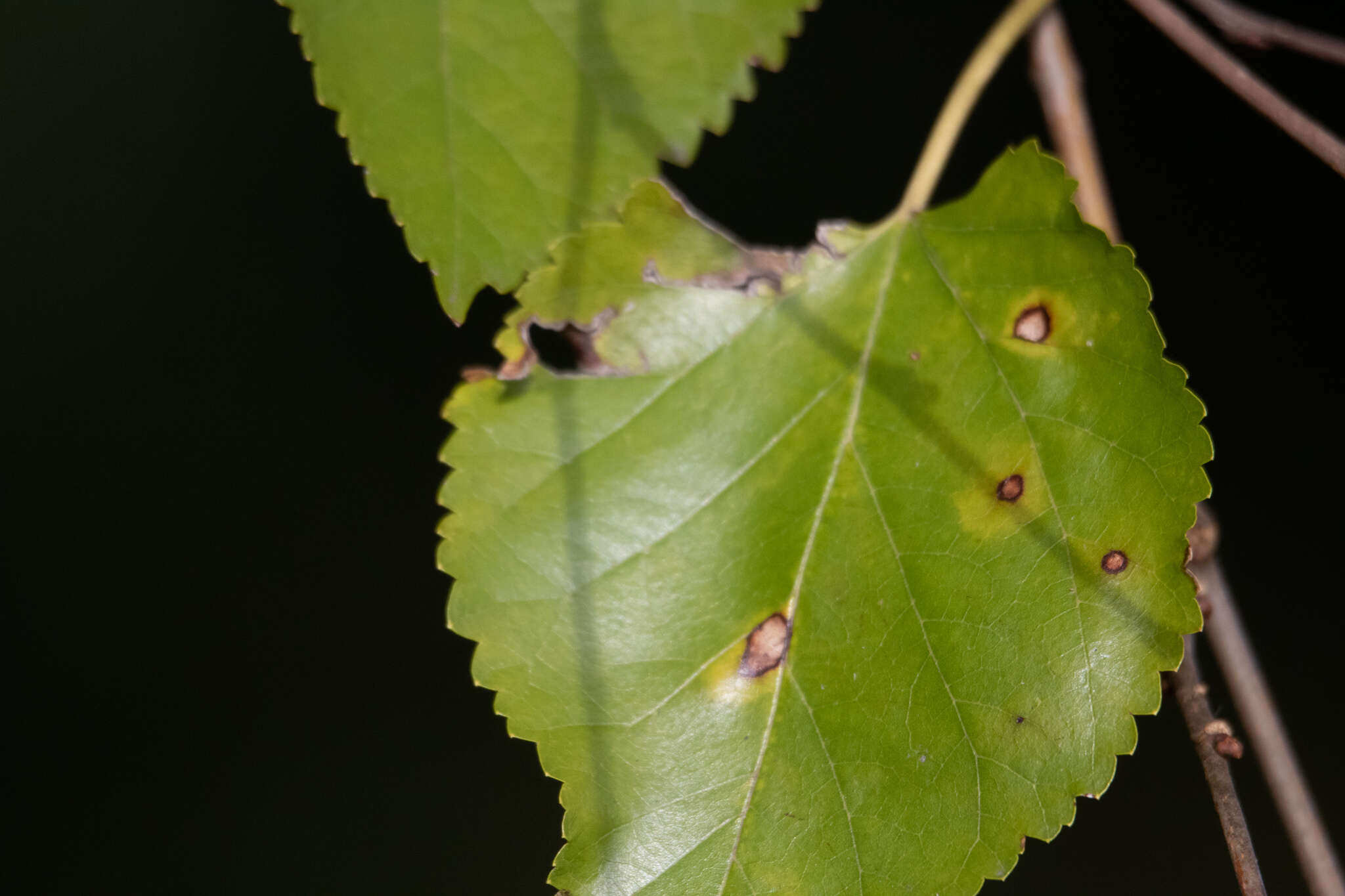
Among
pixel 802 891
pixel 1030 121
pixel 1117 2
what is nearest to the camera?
pixel 802 891

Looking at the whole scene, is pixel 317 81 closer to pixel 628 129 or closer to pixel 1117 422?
pixel 628 129

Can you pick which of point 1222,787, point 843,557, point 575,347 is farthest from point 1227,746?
point 575,347

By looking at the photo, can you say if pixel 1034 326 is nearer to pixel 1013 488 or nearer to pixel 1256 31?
pixel 1013 488

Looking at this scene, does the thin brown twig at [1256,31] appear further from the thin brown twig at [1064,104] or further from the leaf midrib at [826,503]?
the leaf midrib at [826,503]

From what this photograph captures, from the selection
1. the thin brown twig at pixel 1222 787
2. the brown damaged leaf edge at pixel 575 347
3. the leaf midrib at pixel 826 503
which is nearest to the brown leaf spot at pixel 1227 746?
the thin brown twig at pixel 1222 787

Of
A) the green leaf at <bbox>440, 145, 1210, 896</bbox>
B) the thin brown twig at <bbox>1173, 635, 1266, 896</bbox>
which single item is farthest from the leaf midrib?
the thin brown twig at <bbox>1173, 635, 1266, 896</bbox>

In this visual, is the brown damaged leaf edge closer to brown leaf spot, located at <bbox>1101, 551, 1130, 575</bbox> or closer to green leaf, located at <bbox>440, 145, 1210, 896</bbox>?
green leaf, located at <bbox>440, 145, 1210, 896</bbox>

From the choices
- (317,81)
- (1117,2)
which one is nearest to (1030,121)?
(1117,2)
